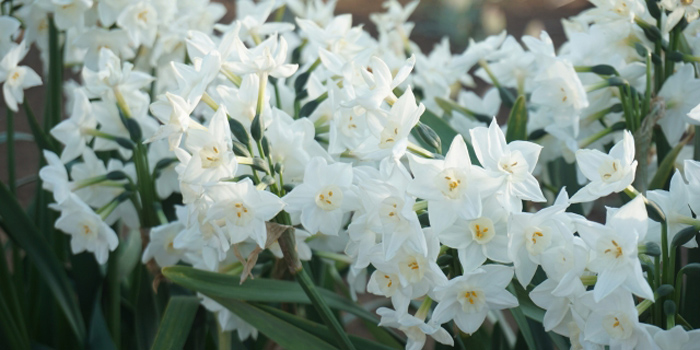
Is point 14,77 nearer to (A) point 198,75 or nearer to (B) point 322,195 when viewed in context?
(A) point 198,75

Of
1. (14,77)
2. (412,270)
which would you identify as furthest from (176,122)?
(14,77)

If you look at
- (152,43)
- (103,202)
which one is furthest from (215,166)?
(152,43)

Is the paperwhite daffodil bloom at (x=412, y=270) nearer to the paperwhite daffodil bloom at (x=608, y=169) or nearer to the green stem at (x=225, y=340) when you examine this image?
the paperwhite daffodil bloom at (x=608, y=169)

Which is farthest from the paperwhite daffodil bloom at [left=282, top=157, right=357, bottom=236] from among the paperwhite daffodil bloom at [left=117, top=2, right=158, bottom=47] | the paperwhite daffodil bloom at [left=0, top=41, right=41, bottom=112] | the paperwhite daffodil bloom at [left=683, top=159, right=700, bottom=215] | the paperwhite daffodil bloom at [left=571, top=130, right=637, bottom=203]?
the paperwhite daffodil bloom at [left=0, top=41, right=41, bottom=112]

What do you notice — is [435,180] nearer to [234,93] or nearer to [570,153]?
[234,93]

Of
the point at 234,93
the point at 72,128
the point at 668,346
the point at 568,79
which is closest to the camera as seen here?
the point at 668,346
